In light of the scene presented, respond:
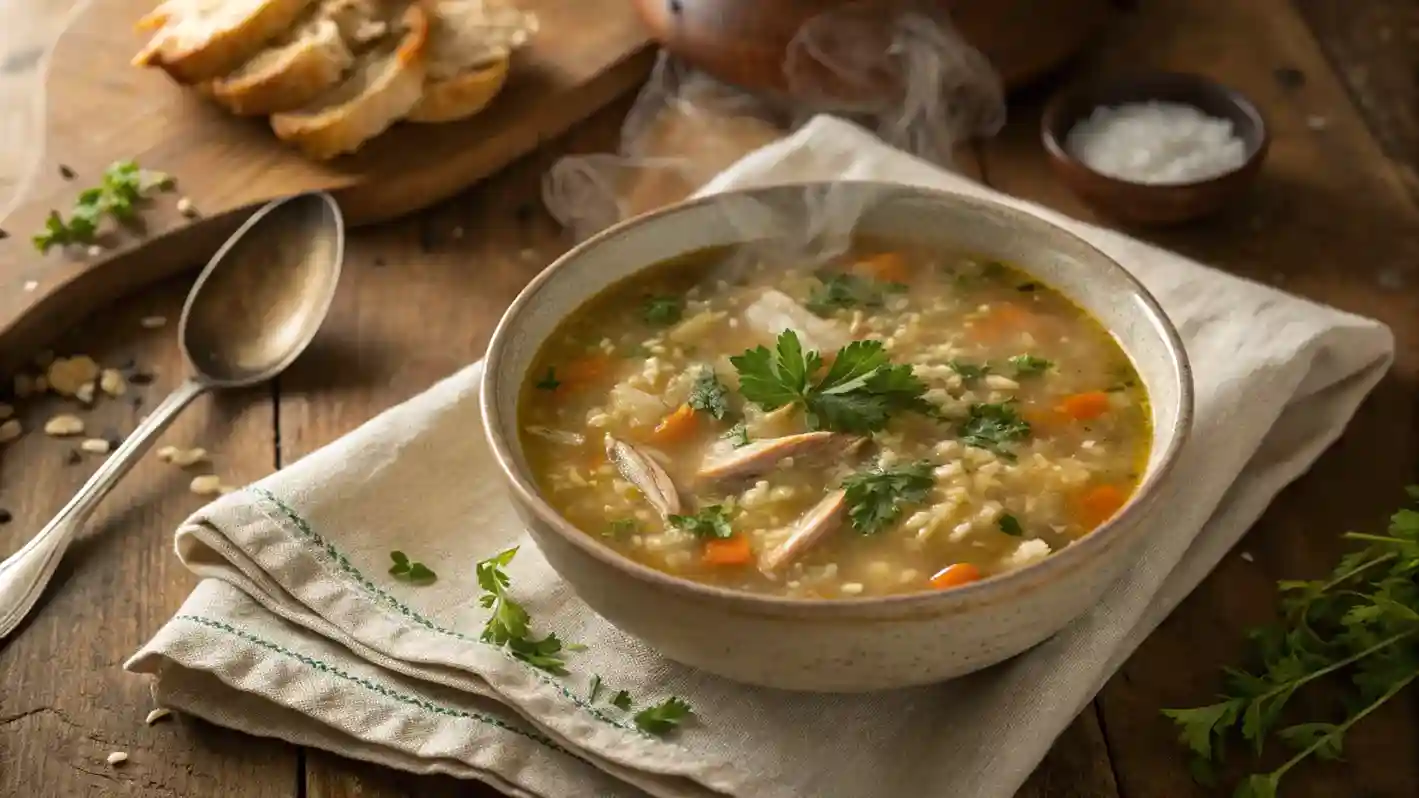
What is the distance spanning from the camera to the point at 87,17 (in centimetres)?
400

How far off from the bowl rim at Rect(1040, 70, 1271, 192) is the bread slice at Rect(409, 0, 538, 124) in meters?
1.28

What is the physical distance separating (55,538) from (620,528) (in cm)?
102

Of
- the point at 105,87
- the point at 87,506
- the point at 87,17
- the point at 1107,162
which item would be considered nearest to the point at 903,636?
the point at 87,506

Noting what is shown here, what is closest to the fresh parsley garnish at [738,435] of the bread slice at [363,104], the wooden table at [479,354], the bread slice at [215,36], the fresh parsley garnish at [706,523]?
the fresh parsley garnish at [706,523]

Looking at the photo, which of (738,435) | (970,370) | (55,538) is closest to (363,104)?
(55,538)

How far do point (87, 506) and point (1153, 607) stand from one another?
5.86 feet

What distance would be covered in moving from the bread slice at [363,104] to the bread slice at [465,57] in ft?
0.16

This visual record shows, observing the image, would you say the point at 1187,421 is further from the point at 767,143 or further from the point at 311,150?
the point at 311,150

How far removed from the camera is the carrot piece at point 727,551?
2129 millimetres

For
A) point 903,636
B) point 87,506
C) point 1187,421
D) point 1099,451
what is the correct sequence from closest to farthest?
point 903,636, point 1187,421, point 1099,451, point 87,506

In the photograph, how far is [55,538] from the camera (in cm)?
253

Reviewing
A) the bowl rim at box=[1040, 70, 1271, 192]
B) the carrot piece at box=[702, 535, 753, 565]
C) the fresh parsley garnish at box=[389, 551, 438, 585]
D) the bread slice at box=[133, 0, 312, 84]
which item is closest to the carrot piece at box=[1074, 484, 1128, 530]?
the carrot piece at box=[702, 535, 753, 565]

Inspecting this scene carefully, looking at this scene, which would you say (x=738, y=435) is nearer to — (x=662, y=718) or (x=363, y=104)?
(x=662, y=718)

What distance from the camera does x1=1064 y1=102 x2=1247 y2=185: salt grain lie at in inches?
133
